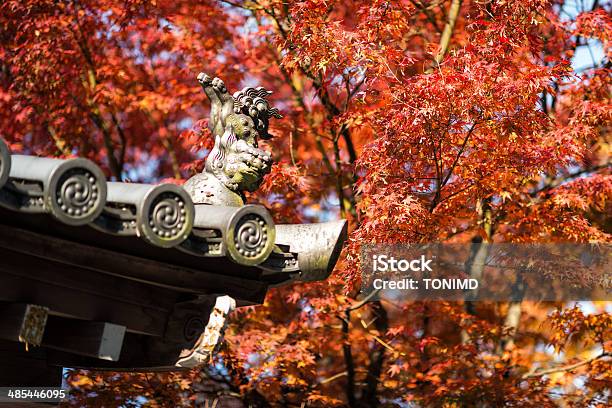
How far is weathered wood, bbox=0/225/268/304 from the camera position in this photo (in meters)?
4.77

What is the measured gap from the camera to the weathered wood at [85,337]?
5387 millimetres

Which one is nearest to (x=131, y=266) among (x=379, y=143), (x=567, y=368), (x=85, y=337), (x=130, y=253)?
(x=130, y=253)

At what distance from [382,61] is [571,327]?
4137 mm

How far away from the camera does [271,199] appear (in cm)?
1238

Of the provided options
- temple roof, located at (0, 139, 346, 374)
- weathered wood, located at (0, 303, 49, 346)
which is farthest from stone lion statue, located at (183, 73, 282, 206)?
weathered wood, located at (0, 303, 49, 346)

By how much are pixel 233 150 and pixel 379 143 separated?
10.8 feet

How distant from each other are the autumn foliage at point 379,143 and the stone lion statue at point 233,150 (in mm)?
2786

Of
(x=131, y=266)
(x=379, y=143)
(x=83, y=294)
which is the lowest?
(x=83, y=294)

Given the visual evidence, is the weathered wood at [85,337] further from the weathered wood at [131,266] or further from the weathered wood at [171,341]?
the weathered wood at [131,266]

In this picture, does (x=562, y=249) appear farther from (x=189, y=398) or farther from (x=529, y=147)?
(x=189, y=398)

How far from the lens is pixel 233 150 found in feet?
19.6

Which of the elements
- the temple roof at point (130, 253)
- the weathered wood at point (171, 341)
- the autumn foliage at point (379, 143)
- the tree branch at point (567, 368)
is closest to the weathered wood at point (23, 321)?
the temple roof at point (130, 253)

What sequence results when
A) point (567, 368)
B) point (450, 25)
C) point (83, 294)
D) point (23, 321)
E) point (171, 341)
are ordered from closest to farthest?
1. point (23, 321)
2. point (83, 294)
3. point (171, 341)
4. point (567, 368)
5. point (450, 25)

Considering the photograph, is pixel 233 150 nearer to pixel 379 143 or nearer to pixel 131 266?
pixel 131 266
